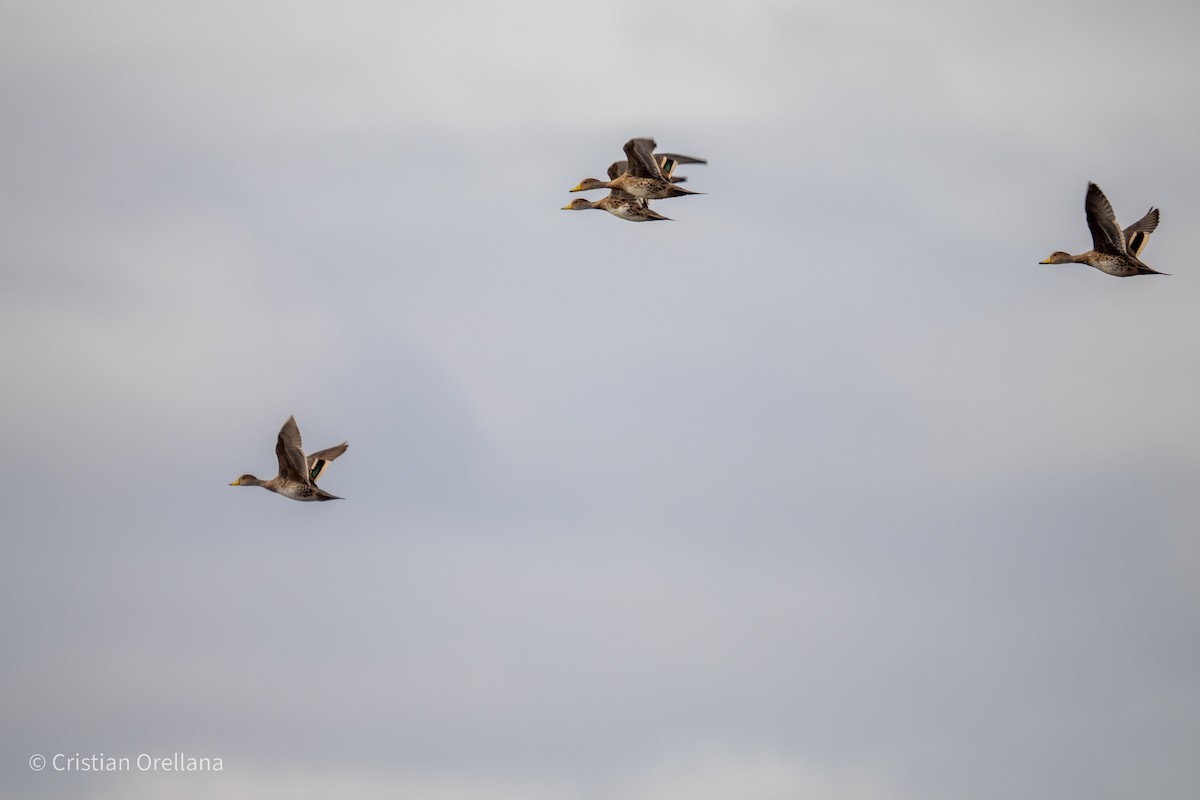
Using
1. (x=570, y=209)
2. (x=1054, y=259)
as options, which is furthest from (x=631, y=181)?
(x=1054, y=259)

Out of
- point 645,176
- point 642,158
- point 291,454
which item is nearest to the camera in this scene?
point 291,454

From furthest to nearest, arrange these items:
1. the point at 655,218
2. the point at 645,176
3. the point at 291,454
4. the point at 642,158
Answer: the point at 655,218
the point at 645,176
the point at 642,158
the point at 291,454

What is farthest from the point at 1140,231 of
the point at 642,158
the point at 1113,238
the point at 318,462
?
the point at 318,462

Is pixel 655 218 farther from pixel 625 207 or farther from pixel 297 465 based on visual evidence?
pixel 297 465

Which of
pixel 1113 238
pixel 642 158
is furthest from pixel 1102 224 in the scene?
pixel 642 158

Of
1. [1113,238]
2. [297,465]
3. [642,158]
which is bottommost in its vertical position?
[297,465]

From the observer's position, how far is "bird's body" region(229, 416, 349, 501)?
2800 inches

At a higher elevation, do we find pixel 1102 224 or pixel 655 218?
pixel 655 218

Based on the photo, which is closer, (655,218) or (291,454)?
(291,454)

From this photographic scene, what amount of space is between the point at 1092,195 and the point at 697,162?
13.2 m

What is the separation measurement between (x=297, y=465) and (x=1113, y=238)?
1119 inches

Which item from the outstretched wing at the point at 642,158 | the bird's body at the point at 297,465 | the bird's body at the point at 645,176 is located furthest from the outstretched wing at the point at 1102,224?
the bird's body at the point at 297,465

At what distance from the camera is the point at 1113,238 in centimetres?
7325

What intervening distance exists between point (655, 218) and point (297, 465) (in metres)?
16.9
